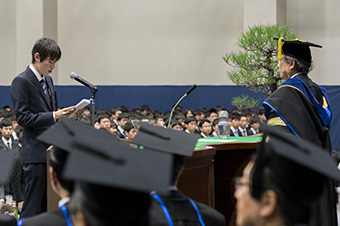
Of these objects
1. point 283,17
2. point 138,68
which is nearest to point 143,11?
point 138,68

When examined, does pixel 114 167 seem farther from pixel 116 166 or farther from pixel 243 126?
pixel 243 126

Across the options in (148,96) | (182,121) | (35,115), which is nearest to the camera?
(35,115)

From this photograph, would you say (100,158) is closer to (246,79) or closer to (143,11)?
(246,79)

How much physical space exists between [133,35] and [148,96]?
2169 millimetres

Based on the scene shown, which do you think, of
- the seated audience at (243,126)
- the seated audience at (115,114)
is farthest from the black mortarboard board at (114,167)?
the seated audience at (243,126)

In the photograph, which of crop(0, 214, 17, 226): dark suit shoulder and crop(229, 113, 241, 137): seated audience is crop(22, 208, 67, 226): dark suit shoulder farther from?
crop(229, 113, 241, 137): seated audience

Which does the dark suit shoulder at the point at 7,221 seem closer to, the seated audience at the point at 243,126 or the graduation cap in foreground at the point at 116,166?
the graduation cap in foreground at the point at 116,166

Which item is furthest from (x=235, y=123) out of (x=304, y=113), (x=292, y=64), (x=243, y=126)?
(x=304, y=113)

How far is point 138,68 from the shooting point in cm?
1541

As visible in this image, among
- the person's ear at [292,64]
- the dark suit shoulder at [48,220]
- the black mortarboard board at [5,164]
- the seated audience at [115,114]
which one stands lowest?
the seated audience at [115,114]

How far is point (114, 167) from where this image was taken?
1425 millimetres

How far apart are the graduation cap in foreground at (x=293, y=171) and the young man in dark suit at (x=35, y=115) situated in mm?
2429

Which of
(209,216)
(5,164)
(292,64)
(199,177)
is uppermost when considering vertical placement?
(292,64)

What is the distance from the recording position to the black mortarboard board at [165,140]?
7.29 feet
